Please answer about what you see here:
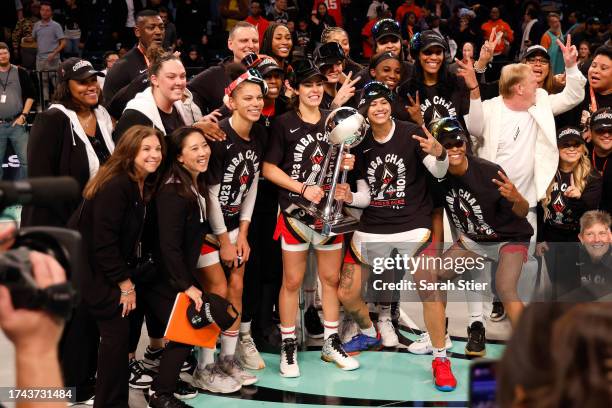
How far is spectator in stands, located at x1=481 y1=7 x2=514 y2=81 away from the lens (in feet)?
38.1

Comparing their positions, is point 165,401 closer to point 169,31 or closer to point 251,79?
point 251,79

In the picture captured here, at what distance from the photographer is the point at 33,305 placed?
1596mm

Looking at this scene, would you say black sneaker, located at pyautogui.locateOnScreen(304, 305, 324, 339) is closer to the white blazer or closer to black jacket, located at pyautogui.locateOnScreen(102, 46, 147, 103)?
the white blazer

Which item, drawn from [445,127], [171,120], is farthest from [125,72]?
[445,127]

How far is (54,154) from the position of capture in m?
4.41

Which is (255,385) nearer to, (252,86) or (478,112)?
(252,86)

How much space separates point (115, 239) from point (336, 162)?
1290 mm

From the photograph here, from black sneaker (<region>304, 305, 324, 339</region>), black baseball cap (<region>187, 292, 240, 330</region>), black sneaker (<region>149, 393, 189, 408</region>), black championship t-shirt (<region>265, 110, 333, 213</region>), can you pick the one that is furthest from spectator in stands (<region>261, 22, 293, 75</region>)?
black sneaker (<region>149, 393, 189, 408</region>)

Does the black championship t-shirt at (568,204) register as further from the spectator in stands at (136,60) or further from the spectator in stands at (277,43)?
the spectator in stands at (136,60)

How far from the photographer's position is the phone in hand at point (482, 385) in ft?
5.26

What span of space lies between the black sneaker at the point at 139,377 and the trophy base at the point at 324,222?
1.16 metres

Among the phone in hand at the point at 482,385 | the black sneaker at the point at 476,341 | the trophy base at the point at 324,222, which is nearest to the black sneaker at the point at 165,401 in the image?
the trophy base at the point at 324,222

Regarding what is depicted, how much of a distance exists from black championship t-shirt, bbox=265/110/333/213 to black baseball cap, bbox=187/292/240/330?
2.46 feet

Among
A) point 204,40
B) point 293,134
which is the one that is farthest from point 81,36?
point 293,134
